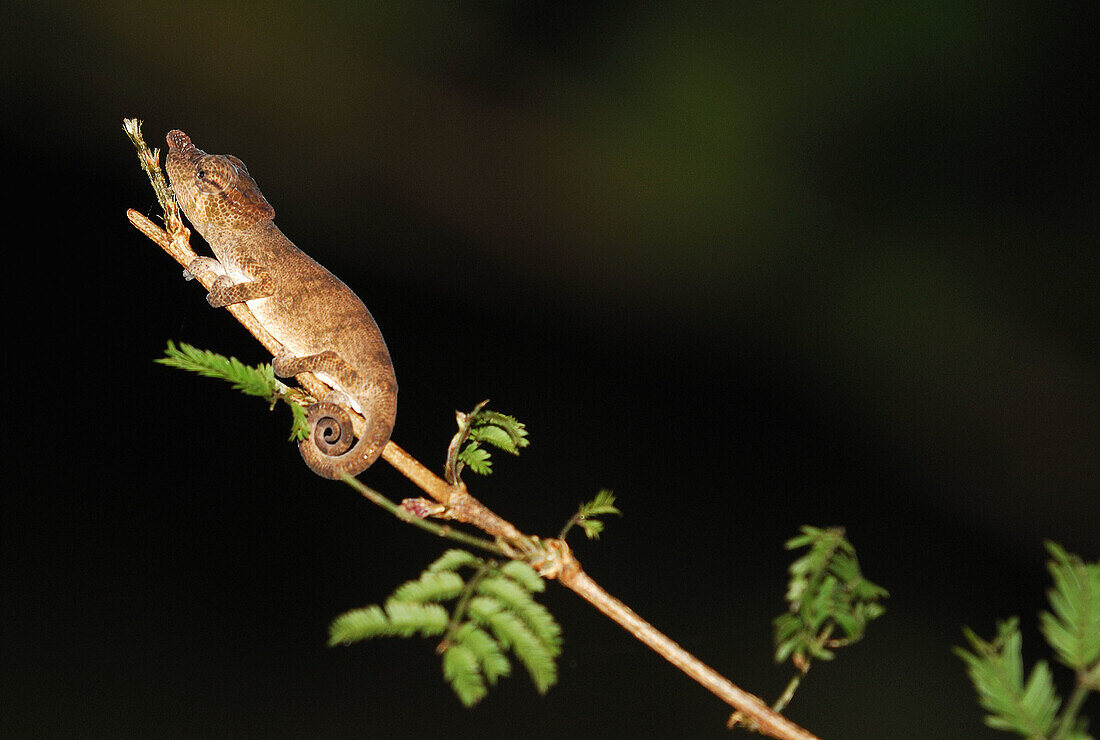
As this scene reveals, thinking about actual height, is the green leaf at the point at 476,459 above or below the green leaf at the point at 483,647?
above

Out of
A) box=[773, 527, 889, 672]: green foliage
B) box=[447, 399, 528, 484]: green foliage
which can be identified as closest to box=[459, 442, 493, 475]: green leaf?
box=[447, 399, 528, 484]: green foliage

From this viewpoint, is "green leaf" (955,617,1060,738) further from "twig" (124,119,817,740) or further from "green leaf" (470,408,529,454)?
"green leaf" (470,408,529,454)

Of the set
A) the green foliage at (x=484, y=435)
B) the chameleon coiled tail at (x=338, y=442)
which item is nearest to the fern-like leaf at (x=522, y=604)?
the green foliage at (x=484, y=435)

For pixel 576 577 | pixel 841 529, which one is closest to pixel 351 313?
pixel 576 577

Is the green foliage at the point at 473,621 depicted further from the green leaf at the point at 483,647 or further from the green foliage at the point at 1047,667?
the green foliage at the point at 1047,667

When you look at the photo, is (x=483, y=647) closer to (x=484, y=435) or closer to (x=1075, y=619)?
(x=484, y=435)

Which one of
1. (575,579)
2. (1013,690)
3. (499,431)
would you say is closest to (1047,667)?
(1013,690)
